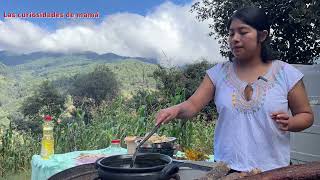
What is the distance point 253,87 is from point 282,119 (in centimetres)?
19

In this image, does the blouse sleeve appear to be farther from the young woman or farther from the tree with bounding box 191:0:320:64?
the tree with bounding box 191:0:320:64

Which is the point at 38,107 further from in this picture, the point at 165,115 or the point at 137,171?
the point at 137,171

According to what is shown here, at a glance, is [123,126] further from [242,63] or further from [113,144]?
[242,63]

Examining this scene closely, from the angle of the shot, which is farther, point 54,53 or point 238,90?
point 54,53

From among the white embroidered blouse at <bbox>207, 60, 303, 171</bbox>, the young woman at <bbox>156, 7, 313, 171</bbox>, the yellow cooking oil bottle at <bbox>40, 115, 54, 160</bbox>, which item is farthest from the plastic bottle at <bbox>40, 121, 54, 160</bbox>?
the white embroidered blouse at <bbox>207, 60, 303, 171</bbox>

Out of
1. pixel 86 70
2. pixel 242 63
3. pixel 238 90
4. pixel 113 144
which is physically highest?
pixel 86 70

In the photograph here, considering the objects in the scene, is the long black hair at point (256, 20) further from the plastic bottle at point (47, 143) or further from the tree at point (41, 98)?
the tree at point (41, 98)

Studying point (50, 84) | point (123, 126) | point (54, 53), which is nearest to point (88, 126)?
point (123, 126)

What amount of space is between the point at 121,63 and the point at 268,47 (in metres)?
18.5

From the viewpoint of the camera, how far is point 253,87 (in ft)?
5.85

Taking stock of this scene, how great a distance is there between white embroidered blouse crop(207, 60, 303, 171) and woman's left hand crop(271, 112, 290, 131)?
0.12 feet

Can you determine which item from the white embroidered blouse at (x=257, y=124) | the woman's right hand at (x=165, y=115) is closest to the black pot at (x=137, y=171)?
the woman's right hand at (x=165, y=115)

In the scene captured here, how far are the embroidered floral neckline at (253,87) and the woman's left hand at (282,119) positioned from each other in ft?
0.29

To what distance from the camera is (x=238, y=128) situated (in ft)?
5.80
